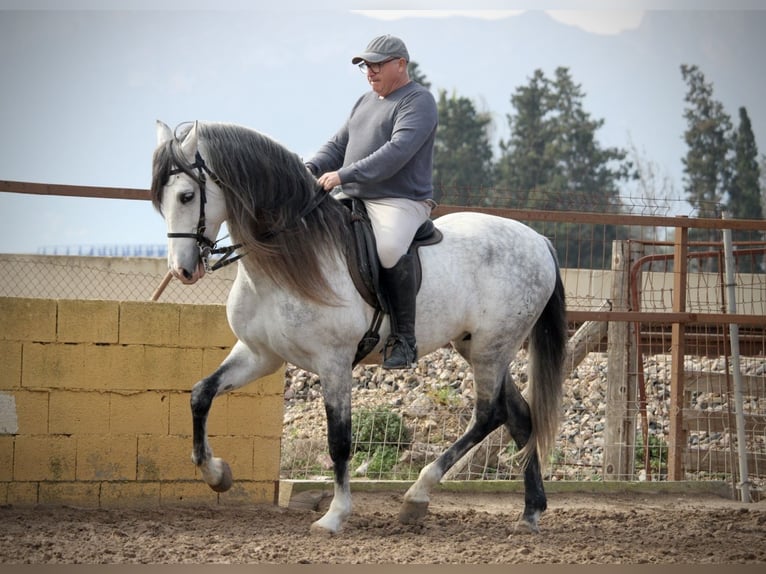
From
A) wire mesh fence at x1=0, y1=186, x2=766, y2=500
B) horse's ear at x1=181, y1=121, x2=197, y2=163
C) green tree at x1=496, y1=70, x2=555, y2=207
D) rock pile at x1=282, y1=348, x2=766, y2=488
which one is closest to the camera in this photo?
horse's ear at x1=181, y1=121, x2=197, y2=163

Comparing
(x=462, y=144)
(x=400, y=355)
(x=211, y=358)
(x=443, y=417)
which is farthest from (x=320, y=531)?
(x=462, y=144)

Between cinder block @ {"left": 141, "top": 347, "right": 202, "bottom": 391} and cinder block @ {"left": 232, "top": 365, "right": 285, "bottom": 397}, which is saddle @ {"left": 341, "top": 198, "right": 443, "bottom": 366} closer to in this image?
cinder block @ {"left": 232, "top": 365, "right": 285, "bottom": 397}

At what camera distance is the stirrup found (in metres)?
5.62

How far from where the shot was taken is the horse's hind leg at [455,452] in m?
5.90

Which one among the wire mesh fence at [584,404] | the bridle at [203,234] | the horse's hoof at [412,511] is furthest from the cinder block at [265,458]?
the bridle at [203,234]

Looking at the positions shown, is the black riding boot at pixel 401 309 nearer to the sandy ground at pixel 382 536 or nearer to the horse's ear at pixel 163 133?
the sandy ground at pixel 382 536

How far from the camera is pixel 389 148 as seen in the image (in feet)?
18.3

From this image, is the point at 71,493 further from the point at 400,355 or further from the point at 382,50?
the point at 382,50

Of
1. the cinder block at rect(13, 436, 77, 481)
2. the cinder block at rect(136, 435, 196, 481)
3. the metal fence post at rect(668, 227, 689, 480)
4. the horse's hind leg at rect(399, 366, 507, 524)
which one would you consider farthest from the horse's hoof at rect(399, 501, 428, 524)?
the metal fence post at rect(668, 227, 689, 480)

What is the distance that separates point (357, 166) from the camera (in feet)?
18.2

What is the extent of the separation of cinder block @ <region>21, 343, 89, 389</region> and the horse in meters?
1.18

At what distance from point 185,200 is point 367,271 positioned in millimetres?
1164

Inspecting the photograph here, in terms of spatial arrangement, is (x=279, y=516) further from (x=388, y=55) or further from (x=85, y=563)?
(x=388, y=55)

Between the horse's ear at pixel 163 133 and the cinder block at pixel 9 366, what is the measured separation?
2.02 m
